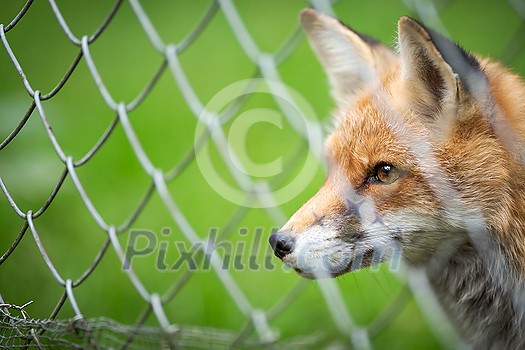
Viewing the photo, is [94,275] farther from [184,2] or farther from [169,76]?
[184,2]

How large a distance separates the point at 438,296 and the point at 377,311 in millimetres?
860

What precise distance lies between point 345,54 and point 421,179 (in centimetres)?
72

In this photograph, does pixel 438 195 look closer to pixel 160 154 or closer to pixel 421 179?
pixel 421 179

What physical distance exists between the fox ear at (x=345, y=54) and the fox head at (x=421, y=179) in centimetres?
39

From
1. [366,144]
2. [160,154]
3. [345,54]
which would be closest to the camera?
[366,144]

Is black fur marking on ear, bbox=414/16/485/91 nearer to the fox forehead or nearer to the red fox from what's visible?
the red fox

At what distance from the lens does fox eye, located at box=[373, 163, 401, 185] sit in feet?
6.84

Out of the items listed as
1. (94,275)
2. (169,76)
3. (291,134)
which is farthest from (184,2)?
(94,275)

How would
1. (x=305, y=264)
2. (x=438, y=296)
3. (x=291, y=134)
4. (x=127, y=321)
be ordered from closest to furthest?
(x=305, y=264) < (x=438, y=296) < (x=127, y=321) < (x=291, y=134)

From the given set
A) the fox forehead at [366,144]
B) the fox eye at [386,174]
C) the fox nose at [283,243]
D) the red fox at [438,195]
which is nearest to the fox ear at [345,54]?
the fox forehead at [366,144]

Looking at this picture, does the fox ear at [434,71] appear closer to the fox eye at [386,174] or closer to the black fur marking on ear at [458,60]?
the black fur marking on ear at [458,60]

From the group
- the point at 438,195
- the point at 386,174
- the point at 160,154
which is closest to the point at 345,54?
the point at 386,174

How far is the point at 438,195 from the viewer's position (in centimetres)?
204

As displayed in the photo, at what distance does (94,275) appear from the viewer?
3.42 meters
